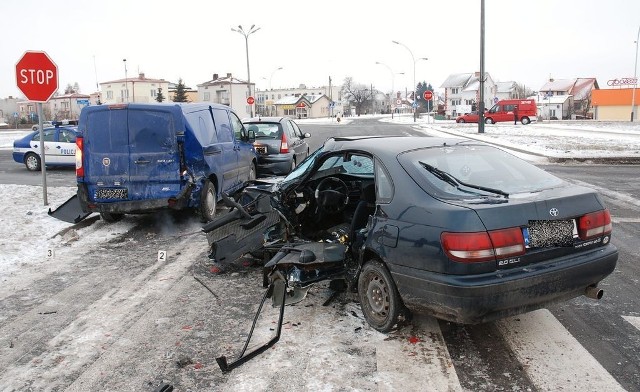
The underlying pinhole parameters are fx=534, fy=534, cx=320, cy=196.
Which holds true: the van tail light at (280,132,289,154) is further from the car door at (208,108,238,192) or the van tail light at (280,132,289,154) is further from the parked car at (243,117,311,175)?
the car door at (208,108,238,192)

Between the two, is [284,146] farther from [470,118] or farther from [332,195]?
[470,118]

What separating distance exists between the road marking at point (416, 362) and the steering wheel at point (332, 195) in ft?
4.90

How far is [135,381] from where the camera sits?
11.9 ft

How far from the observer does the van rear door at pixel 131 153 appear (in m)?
7.82

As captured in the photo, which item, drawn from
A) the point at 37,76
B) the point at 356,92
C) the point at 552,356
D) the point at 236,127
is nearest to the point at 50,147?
the point at 37,76

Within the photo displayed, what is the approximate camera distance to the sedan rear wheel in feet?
13.6

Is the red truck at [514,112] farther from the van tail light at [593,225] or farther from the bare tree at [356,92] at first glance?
the bare tree at [356,92]

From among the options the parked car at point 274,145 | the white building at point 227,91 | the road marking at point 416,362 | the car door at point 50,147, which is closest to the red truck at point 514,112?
the parked car at point 274,145

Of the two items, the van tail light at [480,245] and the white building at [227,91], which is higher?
the white building at [227,91]

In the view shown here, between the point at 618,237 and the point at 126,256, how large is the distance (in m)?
6.65

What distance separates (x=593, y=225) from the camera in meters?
4.08

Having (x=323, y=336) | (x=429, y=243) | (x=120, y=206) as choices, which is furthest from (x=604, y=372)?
(x=120, y=206)

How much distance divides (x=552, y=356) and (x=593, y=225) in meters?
1.04

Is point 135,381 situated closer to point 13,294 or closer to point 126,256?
point 13,294
